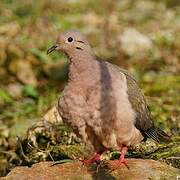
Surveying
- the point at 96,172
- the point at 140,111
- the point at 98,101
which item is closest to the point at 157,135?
the point at 140,111

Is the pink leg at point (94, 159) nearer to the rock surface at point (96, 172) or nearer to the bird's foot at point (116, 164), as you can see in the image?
the rock surface at point (96, 172)

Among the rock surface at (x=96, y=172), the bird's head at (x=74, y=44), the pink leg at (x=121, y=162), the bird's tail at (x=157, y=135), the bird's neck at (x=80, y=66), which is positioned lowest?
the rock surface at (x=96, y=172)

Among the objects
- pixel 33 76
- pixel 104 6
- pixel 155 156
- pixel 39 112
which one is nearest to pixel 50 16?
pixel 104 6

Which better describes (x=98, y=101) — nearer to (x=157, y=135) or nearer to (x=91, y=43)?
(x=157, y=135)

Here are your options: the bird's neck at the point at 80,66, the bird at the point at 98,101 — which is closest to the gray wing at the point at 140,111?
the bird at the point at 98,101

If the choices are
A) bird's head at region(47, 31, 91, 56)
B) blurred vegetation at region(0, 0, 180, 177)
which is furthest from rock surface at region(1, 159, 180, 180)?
blurred vegetation at region(0, 0, 180, 177)
